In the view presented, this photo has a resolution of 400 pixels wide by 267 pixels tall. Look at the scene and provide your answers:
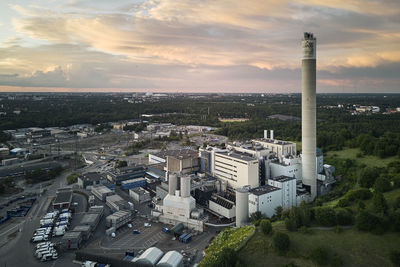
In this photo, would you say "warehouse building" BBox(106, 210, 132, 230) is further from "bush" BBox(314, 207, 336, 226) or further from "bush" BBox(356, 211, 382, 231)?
"bush" BBox(356, 211, 382, 231)

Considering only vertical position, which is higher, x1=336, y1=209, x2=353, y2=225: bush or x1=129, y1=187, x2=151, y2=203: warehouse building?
x1=336, y1=209, x2=353, y2=225: bush

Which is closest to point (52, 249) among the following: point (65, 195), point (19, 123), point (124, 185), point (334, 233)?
point (65, 195)

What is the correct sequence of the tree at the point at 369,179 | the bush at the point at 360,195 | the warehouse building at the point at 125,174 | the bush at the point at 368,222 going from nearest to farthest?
the bush at the point at 368,222
the bush at the point at 360,195
the tree at the point at 369,179
the warehouse building at the point at 125,174

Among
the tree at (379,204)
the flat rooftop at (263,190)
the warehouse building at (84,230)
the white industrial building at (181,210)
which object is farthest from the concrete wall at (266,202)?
the warehouse building at (84,230)

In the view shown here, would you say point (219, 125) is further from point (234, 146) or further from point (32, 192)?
point (32, 192)

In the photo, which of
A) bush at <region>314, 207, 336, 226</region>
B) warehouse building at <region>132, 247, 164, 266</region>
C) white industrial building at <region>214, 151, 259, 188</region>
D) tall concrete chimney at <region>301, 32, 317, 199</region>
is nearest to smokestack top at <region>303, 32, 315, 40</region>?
tall concrete chimney at <region>301, 32, 317, 199</region>

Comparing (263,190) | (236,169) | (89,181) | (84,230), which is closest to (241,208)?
(263,190)

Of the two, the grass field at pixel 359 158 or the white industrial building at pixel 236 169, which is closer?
the white industrial building at pixel 236 169

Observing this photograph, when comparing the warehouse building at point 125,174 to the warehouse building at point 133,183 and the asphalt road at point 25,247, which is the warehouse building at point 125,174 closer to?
the warehouse building at point 133,183
